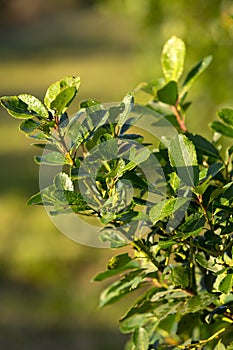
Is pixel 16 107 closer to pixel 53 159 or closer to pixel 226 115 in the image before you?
pixel 53 159

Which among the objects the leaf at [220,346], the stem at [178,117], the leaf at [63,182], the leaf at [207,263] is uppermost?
the stem at [178,117]

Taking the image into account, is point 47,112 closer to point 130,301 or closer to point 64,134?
point 64,134

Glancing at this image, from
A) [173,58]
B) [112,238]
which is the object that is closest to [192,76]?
[173,58]

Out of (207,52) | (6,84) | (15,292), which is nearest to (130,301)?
(15,292)

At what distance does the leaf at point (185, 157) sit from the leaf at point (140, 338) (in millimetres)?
206

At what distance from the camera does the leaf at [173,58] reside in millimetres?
956

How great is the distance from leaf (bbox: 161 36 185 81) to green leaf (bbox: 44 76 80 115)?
29cm

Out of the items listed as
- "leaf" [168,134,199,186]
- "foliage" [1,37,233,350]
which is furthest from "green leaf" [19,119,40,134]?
"leaf" [168,134,199,186]

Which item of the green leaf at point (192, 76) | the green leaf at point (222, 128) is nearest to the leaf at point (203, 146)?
the green leaf at point (222, 128)

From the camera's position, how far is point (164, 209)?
668 millimetres

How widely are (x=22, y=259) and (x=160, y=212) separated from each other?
3754 mm

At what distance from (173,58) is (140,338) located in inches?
15.4

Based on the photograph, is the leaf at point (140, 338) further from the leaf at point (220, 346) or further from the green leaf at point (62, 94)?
the green leaf at point (62, 94)

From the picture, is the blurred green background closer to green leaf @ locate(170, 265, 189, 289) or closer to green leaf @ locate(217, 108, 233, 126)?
green leaf @ locate(217, 108, 233, 126)
